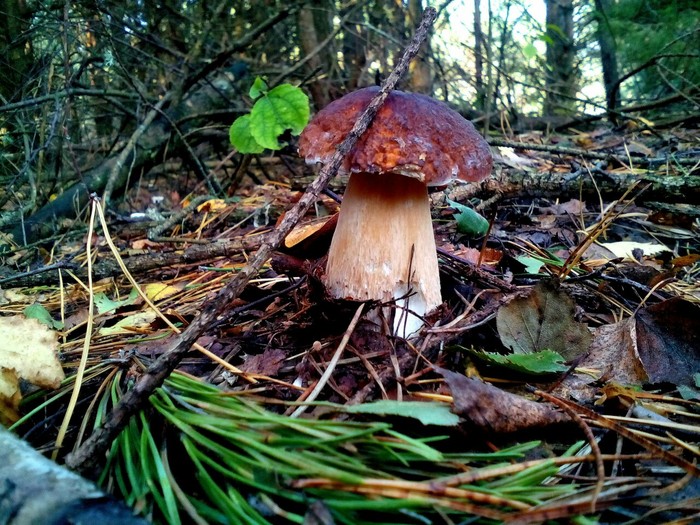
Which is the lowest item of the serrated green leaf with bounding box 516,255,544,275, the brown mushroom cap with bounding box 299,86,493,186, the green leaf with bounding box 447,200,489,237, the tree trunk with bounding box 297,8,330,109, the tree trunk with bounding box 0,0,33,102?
the serrated green leaf with bounding box 516,255,544,275

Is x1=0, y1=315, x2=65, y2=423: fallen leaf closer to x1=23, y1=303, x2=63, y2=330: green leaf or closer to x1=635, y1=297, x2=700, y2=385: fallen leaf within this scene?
x1=23, y1=303, x2=63, y2=330: green leaf

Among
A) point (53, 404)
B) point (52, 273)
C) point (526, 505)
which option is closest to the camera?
point (526, 505)

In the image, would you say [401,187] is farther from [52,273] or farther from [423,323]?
[52,273]

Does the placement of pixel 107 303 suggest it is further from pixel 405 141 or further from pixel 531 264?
pixel 531 264

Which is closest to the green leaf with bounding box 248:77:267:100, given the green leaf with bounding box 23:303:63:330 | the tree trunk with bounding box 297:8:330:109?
the green leaf with bounding box 23:303:63:330

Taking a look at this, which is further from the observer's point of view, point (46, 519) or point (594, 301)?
point (594, 301)

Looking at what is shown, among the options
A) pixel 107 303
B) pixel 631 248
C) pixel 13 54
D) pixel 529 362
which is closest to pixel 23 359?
pixel 107 303

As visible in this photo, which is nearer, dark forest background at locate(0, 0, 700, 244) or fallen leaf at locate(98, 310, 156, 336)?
fallen leaf at locate(98, 310, 156, 336)

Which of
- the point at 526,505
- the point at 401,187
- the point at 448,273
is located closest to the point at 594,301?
the point at 448,273
